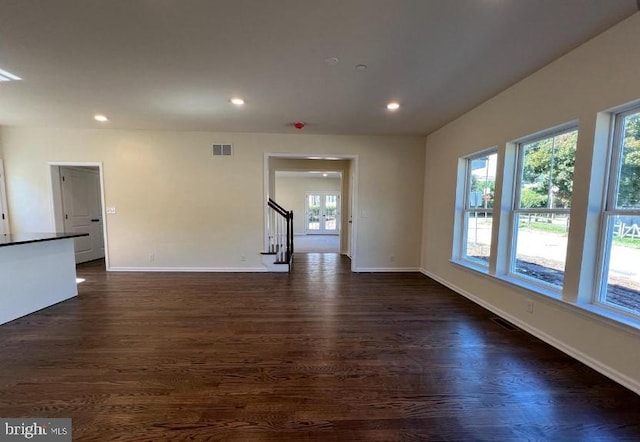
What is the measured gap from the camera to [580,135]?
222 cm

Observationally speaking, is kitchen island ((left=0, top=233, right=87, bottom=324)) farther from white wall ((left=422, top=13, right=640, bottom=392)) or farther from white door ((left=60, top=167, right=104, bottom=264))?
white wall ((left=422, top=13, right=640, bottom=392))

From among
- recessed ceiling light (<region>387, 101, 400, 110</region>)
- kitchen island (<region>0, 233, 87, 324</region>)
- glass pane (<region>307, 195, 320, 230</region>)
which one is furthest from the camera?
glass pane (<region>307, 195, 320, 230</region>)

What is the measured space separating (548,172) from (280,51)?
114 inches

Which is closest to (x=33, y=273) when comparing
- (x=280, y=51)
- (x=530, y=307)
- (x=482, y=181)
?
(x=280, y=51)

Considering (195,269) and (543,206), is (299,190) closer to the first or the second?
(195,269)

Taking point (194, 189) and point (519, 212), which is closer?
point (519, 212)

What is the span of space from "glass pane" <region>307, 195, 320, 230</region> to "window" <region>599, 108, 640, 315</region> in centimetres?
1024

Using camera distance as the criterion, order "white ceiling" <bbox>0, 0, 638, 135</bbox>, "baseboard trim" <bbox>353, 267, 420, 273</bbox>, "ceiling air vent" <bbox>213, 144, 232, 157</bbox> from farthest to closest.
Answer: "baseboard trim" <bbox>353, 267, 420, 273</bbox>, "ceiling air vent" <bbox>213, 144, 232, 157</bbox>, "white ceiling" <bbox>0, 0, 638, 135</bbox>

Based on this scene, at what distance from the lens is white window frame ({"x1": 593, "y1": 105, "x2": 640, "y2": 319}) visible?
81.0 inches

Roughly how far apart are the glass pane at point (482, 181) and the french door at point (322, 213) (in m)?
8.12

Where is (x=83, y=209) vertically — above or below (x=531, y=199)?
below

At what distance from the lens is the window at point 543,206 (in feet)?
8.20

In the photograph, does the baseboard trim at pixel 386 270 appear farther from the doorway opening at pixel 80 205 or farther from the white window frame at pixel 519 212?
the doorway opening at pixel 80 205
